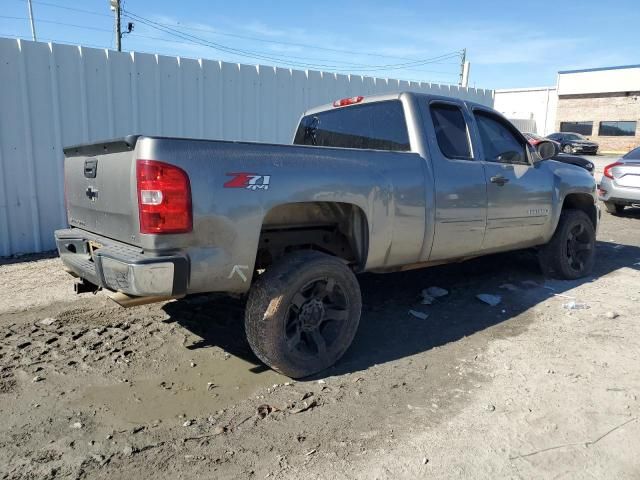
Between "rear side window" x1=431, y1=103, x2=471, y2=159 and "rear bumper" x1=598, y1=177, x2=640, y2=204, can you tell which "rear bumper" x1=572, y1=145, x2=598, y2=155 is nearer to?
"rear bumper" x1=598, y1=177, x2=640, y2=204

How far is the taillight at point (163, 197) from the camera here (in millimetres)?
2861

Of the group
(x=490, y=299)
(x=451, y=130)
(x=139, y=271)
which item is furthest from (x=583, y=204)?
A: (x=139, y=271)

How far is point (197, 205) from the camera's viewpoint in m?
2.94

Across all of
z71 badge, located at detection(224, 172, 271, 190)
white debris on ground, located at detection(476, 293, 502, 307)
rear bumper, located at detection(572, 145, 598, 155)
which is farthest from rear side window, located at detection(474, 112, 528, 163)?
rear bumper, located at detection(572, 145, 598, 155)

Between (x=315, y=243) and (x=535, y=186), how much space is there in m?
2.62

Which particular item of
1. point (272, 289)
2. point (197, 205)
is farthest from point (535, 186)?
point (197, 205)

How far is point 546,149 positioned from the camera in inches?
209

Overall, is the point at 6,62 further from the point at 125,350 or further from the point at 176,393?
the point at 176,393

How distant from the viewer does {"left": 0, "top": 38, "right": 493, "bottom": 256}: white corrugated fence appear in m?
6.77

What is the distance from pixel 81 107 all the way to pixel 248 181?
5222mm

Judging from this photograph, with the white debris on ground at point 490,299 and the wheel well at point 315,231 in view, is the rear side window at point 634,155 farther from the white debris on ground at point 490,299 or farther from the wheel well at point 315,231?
the wheel well at point 315,231

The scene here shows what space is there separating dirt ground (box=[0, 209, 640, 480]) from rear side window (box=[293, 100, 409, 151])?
1.59 meters

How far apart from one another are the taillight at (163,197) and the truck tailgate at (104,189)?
0.33ft

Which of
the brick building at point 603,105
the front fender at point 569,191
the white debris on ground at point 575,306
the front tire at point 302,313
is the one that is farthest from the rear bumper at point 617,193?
the brick building at point 603,105
